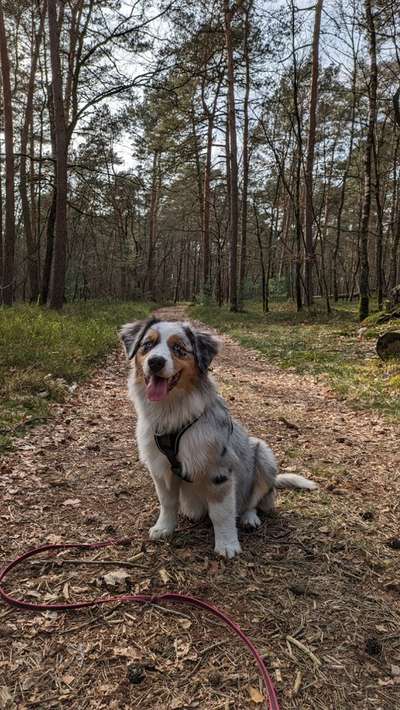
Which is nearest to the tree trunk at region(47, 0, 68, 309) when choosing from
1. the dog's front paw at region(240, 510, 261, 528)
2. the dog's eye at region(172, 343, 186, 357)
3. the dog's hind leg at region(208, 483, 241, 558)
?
the dog's eye at region(172, 343, 186, 357)

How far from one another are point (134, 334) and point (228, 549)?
5.75ft

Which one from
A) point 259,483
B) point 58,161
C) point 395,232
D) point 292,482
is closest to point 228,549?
point 259,483

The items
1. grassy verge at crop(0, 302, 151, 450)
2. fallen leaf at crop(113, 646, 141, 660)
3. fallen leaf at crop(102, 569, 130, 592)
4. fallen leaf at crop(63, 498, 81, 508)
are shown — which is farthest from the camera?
grassy verge at crop(0, 302, 151, 450)

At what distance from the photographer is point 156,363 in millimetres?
2945

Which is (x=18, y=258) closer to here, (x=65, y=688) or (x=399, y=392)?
(x=399, y=392)

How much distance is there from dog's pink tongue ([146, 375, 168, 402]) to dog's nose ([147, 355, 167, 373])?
112 millimetres

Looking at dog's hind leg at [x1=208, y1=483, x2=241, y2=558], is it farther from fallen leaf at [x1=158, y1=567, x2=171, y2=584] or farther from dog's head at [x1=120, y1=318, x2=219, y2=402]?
dog's head at [x1=120, y1=318, x2=219, y2=402]

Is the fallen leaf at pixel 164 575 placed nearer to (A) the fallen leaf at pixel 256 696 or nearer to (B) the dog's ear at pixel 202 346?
(A) the fallen leaf at pixel 256 696

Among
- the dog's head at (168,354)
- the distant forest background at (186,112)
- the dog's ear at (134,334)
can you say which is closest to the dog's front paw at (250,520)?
the dog's head at (168,354)

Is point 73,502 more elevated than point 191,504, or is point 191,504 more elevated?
point 191,504

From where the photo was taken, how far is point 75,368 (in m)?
8.77

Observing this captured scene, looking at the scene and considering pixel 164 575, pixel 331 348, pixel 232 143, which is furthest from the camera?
pixel 232 143

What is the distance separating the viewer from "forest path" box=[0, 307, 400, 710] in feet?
7.18

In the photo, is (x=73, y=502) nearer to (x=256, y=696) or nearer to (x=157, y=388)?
(x=157, y=388)
